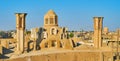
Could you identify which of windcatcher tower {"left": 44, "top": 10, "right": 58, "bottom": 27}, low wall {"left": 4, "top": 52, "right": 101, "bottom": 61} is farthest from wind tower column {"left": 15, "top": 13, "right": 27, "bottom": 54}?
windcatcher tower {"left": 44, "top": 10, "right": 58, "bottom": 27}

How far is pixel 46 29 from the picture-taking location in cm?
3559

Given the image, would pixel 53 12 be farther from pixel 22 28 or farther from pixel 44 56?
pixel 44 56

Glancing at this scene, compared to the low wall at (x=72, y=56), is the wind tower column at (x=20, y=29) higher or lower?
higher

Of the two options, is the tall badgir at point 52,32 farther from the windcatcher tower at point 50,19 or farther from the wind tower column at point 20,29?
the wind tower column at point 20,29

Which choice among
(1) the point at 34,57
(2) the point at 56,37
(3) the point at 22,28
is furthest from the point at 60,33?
(1) the point at 34,57

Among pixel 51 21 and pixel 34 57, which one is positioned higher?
pixel 51 21

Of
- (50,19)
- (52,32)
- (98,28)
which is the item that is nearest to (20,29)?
(98,28)

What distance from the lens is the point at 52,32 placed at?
1373 inches

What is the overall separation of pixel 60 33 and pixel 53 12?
4.30 m

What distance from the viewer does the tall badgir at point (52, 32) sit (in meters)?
30.0

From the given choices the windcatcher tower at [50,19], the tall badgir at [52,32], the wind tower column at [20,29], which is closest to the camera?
the wind tower column at [20,29]

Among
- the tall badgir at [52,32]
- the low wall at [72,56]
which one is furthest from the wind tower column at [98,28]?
the tall badgir at [52,32]

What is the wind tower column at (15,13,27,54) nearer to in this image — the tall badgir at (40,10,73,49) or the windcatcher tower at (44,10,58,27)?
the tall badgir at (40,10,73,49)

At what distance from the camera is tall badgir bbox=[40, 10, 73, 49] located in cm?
3000
